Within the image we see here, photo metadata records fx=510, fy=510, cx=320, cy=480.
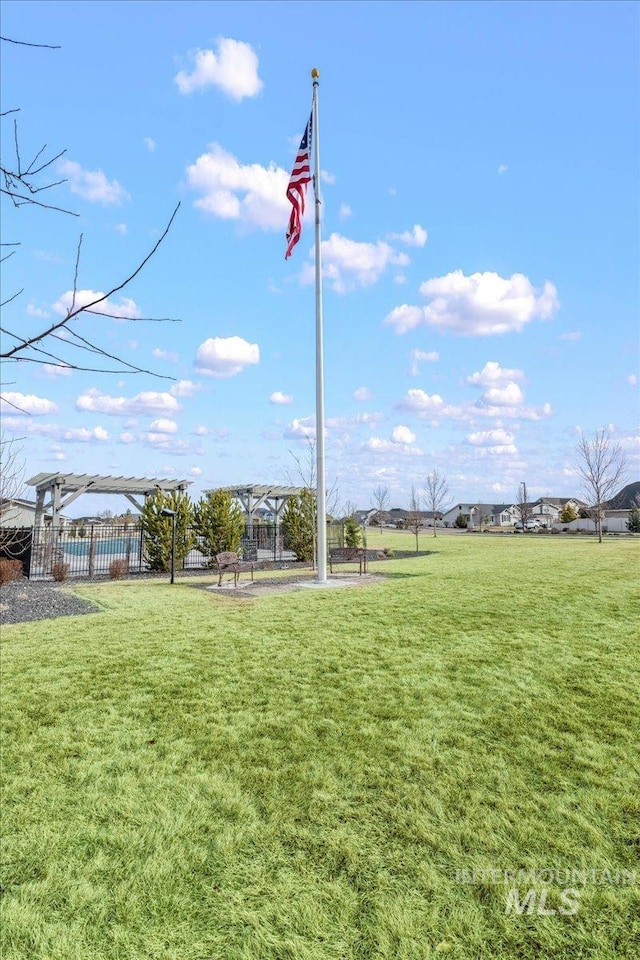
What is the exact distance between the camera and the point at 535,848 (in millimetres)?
3127

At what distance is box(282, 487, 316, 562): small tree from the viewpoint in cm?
2255

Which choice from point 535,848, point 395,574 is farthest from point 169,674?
point 395,574

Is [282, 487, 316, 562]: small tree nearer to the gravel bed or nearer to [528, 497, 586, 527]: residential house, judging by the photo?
the gravel bed

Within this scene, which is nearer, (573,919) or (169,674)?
(573,919)

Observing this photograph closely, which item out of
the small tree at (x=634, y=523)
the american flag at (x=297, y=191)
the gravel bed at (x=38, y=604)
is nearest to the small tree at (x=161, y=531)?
the gravel bed at (x=38, y=604)

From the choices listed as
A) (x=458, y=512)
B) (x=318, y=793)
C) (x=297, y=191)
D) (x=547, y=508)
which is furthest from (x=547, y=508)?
(x=318, y=793)

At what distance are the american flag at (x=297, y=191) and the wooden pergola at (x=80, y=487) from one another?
11423 mm

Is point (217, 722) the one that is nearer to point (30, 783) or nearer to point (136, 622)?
point (30, 783)

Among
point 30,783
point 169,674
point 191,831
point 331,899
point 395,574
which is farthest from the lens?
point 395,574

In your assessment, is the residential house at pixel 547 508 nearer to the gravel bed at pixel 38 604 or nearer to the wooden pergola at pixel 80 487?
the wooden pergola at pixel 80 487

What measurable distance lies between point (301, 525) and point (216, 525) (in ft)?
14.6

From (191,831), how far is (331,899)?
1122 mm

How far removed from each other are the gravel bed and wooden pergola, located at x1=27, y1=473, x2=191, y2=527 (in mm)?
5507

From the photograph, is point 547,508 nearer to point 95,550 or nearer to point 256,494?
point 256,494
